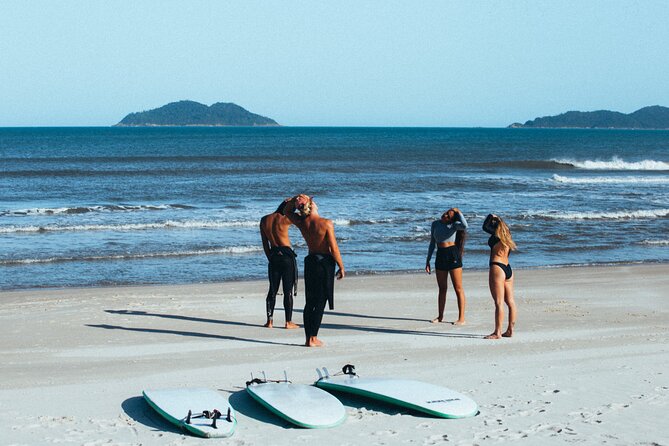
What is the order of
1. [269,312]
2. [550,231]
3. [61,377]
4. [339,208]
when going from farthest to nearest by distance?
1. [339,208]
2. [550,231]
3. [269,312]
4. [61,377]

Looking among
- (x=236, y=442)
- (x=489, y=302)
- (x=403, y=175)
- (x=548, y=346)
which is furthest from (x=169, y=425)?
(x=403, y=175)

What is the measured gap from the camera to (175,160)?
54.9 m

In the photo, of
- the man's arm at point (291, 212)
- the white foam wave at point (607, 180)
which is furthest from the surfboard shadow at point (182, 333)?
the white foam wave at point (607, 180)

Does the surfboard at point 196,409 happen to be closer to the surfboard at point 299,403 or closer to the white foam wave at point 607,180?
the surfboard at point 299,403

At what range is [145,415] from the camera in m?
6.65

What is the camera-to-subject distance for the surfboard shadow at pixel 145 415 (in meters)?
6.36

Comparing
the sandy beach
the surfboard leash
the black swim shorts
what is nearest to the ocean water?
the sandy beach

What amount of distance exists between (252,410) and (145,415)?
84 centimetres

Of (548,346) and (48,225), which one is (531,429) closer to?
(548,346)

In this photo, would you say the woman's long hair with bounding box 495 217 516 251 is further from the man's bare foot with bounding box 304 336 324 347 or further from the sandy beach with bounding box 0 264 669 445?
the man's bare foot with bounding box 304 336 324 347

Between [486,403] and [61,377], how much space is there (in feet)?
12.7

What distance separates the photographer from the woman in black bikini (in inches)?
374

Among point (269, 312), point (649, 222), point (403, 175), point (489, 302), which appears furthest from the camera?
point (403, 175)

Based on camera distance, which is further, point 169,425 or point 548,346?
point 548,346
